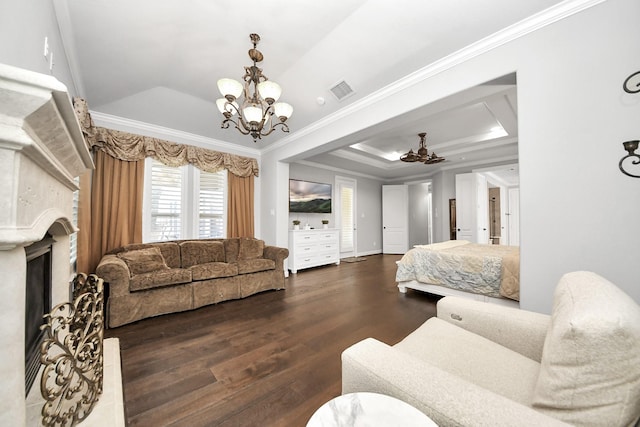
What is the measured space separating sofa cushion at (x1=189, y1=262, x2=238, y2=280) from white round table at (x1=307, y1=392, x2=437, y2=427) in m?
2.79

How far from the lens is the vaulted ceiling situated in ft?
6.35

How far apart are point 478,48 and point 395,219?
587 centimetres

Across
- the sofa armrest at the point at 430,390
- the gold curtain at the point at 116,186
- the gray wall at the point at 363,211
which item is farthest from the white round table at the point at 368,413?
the gray wall at the point at 363,211

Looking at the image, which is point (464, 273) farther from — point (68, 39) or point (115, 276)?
point (68, 39)

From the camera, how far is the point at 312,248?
5223mm

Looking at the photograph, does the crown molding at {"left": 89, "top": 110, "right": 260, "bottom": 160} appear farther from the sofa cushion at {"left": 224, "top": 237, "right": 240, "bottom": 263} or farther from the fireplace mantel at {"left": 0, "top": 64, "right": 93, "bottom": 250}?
the fireplace mantel at {"left": 0, "top": 64, "right": 93, "bottom": 250}

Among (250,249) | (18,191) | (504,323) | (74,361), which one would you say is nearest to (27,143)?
(18,191)

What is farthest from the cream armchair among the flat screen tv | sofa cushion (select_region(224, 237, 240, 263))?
the flat screen tv

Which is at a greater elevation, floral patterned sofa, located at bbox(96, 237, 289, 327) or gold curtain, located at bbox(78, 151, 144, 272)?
gold curtain, located at bbox(78, 151, 144, 272)

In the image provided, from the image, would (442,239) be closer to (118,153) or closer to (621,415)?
(621,415)

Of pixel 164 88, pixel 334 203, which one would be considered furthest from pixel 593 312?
pixel 334 203

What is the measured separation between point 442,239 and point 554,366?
20.2 feet

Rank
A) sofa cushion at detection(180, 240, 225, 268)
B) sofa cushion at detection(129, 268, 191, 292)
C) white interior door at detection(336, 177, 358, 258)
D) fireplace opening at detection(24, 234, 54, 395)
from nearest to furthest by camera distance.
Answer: fireplace opening at detection(24, 234, 54, 395)
sofa cushion at detection(129, 268, 191, 292)
sofa cushion at detection(180, 240, 225, 268)
white interior door at detection(336, 177, 358, 258)

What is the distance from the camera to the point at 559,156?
5.41 feet
